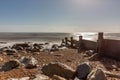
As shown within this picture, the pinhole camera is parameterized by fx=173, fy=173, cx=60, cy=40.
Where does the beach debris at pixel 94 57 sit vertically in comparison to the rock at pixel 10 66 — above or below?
below

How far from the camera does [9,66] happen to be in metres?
9.55

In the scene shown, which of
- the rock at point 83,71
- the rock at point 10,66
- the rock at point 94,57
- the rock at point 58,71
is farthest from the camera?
the rock at point 94,57

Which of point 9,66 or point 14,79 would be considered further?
point 9,66

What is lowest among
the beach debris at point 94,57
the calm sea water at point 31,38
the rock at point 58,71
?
the calm sea water at point 31,38

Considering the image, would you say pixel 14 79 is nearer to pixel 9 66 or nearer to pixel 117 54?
pixel 9 66

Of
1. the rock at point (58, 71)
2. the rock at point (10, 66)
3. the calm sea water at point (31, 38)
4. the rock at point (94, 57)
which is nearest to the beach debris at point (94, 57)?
the rock at point (94, 57)

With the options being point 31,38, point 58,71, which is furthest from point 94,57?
point 31,38

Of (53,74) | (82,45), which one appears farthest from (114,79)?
(82,45)

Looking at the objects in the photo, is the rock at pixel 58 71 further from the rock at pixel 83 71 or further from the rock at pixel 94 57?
the rock at pixel 94 57

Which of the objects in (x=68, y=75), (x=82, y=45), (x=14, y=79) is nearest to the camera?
(x=14, y=79)

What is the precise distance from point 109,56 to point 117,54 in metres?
0.71

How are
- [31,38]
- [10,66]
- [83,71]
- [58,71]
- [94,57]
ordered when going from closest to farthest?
[83,71]
[58,71]
[10,66]
[94,57]
[31,38]

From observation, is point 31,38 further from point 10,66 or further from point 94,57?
point 10,66

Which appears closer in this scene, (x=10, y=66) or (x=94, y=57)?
(x=10, y=66)
